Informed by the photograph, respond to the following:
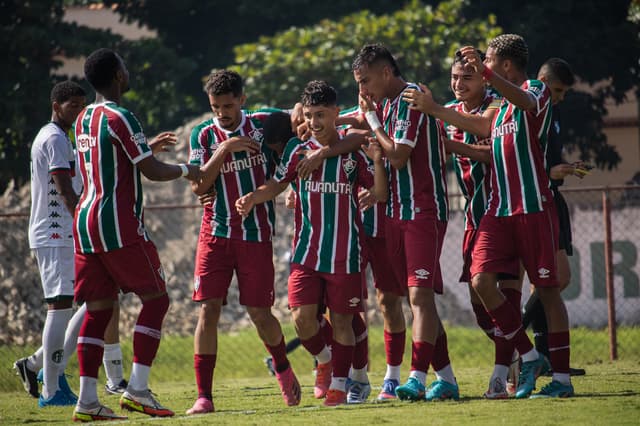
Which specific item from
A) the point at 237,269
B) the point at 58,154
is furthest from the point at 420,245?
the point at 58,154

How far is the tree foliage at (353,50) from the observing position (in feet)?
75.0

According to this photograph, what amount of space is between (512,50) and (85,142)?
3.07 metres

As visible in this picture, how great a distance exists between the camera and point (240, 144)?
7570 mm

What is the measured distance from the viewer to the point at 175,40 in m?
28.6

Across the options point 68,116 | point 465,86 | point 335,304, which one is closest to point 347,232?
point 335,304

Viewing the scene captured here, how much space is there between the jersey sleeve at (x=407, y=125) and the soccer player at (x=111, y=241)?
1.57 meters

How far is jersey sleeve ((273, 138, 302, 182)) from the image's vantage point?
7.70 metres

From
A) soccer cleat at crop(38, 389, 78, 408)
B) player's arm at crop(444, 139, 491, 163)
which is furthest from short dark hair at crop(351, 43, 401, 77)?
soccer cleat at crop(38, 389, 78, 408)

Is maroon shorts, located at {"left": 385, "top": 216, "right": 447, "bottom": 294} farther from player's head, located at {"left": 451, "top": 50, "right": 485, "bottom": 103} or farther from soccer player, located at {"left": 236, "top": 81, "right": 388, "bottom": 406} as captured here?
player's head, located at {"left": 451, "top": 50, "right": 485, "bottom": 103}

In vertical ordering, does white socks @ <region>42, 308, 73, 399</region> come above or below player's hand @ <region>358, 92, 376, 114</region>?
below

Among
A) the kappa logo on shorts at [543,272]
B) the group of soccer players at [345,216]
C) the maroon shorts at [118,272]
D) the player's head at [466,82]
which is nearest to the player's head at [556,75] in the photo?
the group of soccer players at [345,216]

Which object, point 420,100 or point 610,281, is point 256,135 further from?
point 610,281

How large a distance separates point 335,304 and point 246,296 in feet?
2.18

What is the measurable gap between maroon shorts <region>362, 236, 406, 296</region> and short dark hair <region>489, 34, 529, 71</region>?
5.64 ft
